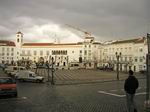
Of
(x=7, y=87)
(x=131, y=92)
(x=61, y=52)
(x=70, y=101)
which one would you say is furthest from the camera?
(x=61, y=52)

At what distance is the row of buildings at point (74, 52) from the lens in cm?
11783

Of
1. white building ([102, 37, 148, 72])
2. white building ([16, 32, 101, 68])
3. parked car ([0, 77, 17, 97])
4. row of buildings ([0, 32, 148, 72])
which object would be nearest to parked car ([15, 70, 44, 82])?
parked car ([0, 77, 17, 97])

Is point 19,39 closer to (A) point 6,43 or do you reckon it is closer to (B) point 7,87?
(A) point 6,43

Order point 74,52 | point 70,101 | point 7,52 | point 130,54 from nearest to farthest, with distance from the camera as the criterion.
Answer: point 70,101, point 130,54, point 74,52, point 7,52

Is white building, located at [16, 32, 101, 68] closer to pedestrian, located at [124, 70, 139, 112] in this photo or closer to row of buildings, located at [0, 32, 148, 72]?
row of buildings, located at [0, 32, 148, 72]

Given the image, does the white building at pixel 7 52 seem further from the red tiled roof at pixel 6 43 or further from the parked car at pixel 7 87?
the parked car at pixel 7 87

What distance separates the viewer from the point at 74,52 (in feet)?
566

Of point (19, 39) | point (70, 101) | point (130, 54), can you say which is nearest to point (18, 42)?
Result: point (19, 39)

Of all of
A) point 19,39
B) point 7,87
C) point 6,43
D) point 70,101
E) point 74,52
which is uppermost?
point 19,39

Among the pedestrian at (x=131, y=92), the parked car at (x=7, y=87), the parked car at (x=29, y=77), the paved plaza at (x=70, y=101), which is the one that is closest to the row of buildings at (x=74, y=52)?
the parked car at (x=29, y=77)

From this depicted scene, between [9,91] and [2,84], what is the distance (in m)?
0.77

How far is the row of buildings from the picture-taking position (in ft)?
387

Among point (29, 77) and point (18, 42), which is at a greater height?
point (18, 42)

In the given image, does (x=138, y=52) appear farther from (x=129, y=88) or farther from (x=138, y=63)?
(x=129, y=88)
